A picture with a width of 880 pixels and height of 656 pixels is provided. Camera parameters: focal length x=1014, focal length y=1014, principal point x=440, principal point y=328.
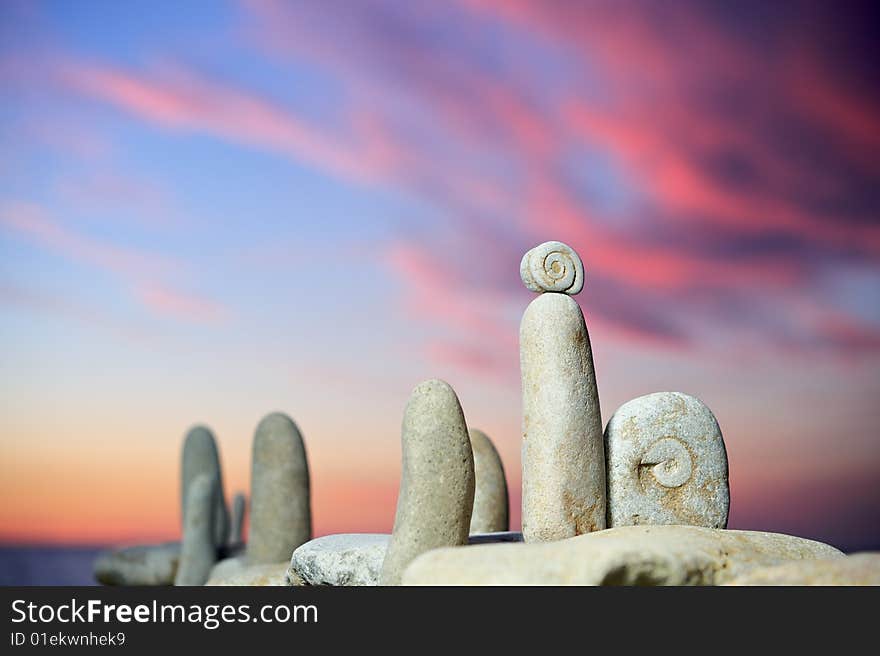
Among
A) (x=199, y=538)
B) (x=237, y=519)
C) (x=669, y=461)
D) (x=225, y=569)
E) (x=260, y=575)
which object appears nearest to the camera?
(x=669, y=461)

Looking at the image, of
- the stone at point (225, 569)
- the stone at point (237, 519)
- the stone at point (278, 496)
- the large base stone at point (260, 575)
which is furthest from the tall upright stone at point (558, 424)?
the stone at point (237, 519)

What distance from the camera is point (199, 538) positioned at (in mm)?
15391

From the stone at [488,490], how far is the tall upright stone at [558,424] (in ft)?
12.1

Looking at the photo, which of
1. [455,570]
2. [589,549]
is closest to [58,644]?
[455,570]

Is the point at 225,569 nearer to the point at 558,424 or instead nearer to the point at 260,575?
the point at 260,575

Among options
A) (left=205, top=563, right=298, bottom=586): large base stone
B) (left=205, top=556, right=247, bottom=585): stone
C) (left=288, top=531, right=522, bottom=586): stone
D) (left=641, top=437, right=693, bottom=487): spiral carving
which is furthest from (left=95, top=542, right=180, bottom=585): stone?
(left=641, top=437, right=693, bottom=487): spiral carving

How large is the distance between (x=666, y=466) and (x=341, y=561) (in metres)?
3.27

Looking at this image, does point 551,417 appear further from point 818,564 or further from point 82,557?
point 82,557

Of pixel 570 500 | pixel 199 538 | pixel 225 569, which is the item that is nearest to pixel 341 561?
pixel 570 500

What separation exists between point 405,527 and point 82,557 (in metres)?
16.8

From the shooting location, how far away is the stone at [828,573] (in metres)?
6.71

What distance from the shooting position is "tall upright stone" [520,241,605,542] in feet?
31.1

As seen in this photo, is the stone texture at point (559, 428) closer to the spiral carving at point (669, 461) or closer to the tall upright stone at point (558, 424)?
the tall upright stone at point (558, 424)

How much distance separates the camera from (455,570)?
6.96 metres
